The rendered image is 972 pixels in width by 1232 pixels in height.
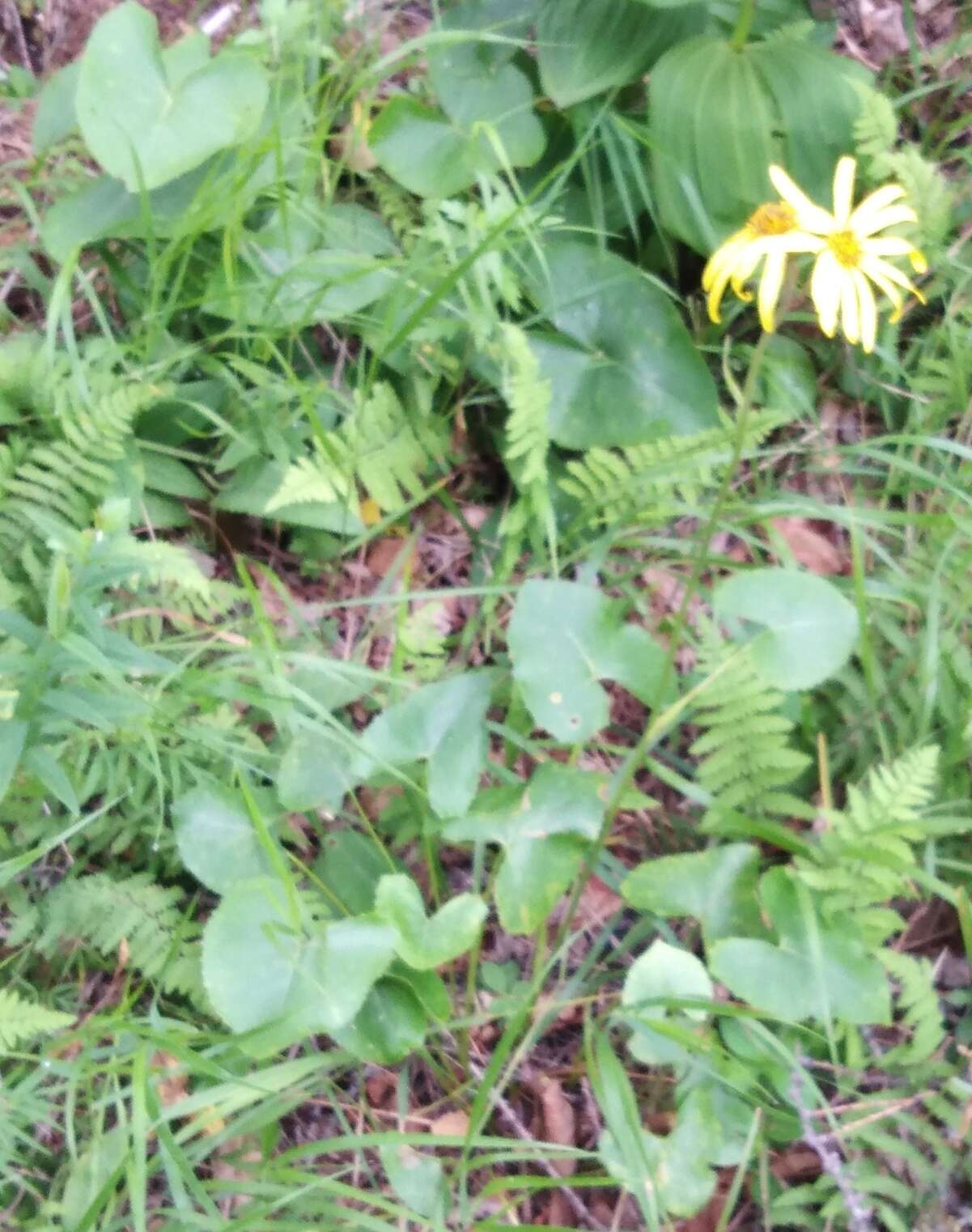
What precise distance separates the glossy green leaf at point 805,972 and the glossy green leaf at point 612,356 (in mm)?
760

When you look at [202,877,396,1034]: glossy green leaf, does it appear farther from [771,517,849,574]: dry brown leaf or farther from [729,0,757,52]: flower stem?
[729,0,757,52]: flower stem

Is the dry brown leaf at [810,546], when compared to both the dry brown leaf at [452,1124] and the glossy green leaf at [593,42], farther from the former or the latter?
the dry brown leaf at [452,1124]

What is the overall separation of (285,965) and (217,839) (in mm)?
199

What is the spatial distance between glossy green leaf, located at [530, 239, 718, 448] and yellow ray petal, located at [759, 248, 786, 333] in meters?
0.67

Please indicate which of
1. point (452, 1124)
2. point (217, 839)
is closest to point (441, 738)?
point (217, 839)

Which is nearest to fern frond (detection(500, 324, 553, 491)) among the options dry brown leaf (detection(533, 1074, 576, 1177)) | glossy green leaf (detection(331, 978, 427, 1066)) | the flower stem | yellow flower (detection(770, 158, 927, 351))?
yellow flower (detection(770, 158, 927, 351))

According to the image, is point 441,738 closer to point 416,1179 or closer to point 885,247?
point 416,1179

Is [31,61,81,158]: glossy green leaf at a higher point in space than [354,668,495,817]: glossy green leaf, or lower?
higher

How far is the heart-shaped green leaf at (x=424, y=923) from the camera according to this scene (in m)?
1.15

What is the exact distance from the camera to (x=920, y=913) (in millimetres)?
1378

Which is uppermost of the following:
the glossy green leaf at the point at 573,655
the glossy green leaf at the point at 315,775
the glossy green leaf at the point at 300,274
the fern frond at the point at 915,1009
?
the glossy green leaf at the point at 300,274

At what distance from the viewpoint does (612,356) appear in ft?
5.31

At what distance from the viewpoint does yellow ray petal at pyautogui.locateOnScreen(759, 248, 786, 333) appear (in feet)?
2.70

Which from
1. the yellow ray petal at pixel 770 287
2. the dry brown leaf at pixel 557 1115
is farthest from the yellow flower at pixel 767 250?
the dry brown leaf at pixel 557 1115
